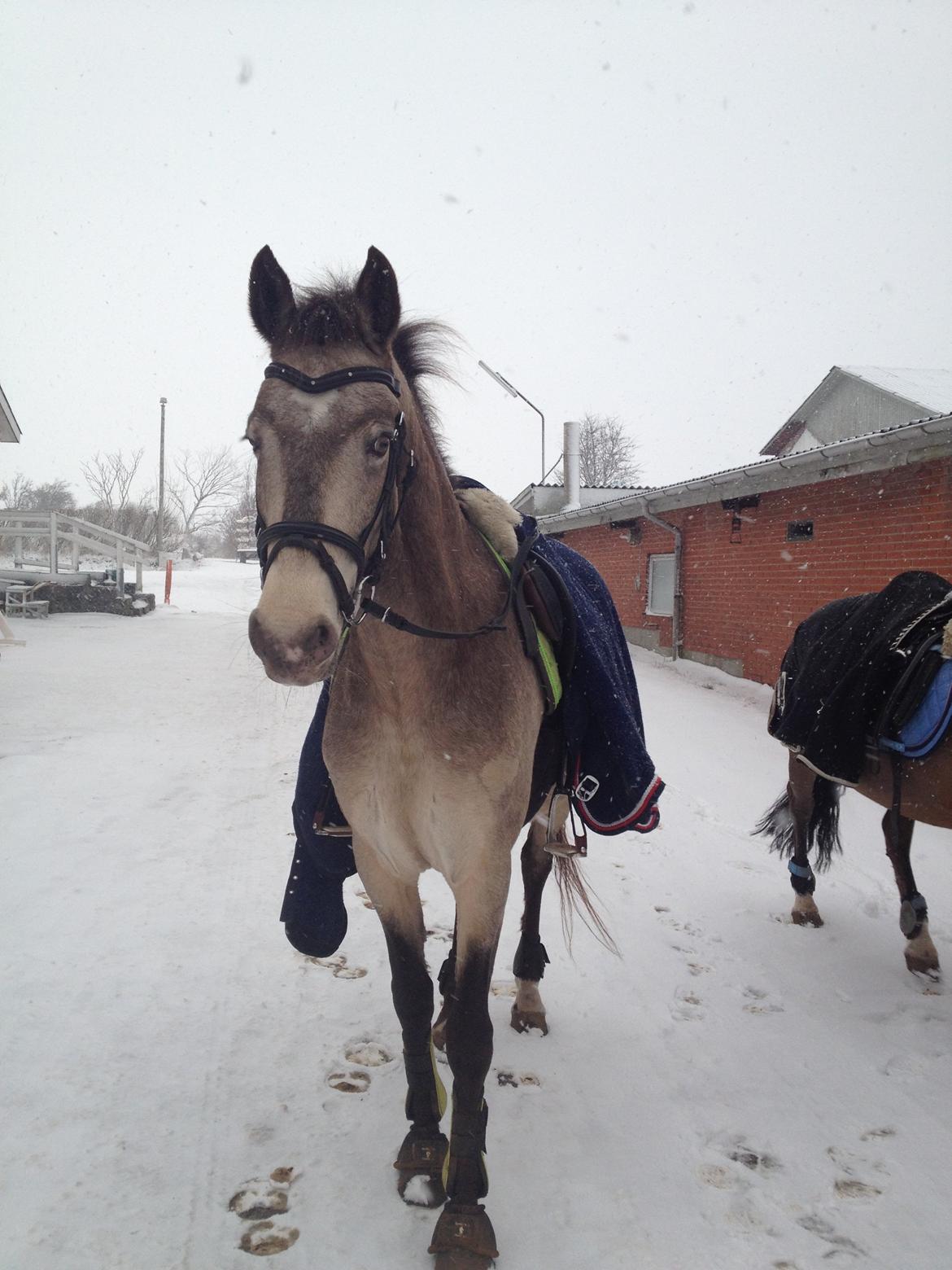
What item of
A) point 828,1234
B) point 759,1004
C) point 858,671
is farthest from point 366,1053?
point 858,671

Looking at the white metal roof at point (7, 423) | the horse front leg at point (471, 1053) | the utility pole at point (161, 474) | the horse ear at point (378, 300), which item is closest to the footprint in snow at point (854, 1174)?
the horse front leg at point (471, 1053)

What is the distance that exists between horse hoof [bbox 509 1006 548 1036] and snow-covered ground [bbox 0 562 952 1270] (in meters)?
0.06

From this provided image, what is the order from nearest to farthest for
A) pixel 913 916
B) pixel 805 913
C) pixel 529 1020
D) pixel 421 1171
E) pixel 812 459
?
pixel 421 1171, pixel 529 1020, pixel 913 916, pixel 805 913, pixel 812 459

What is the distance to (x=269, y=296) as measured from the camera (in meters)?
1.77

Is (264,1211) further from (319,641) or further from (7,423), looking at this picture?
(7,423)

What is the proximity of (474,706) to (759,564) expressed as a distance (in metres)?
9.44

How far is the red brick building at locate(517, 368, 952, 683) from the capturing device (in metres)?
7.59

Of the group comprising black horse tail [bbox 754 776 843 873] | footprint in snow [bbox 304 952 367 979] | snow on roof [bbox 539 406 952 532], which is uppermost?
snow on roof [bbox 539 406 952 532]

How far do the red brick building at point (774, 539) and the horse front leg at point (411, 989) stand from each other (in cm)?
677

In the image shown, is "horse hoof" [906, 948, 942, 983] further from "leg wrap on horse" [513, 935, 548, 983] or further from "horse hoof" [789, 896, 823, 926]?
"leg wrap on horse" [513, 935, 548, 983]

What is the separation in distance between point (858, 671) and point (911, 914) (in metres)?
1.13

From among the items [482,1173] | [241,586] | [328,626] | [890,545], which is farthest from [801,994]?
[241,586]

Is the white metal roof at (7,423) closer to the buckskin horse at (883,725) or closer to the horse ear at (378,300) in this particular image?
the horse ear at (378,300)

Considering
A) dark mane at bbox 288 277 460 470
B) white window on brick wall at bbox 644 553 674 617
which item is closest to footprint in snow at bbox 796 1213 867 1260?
dark mane at bbox 288 277 460 470
